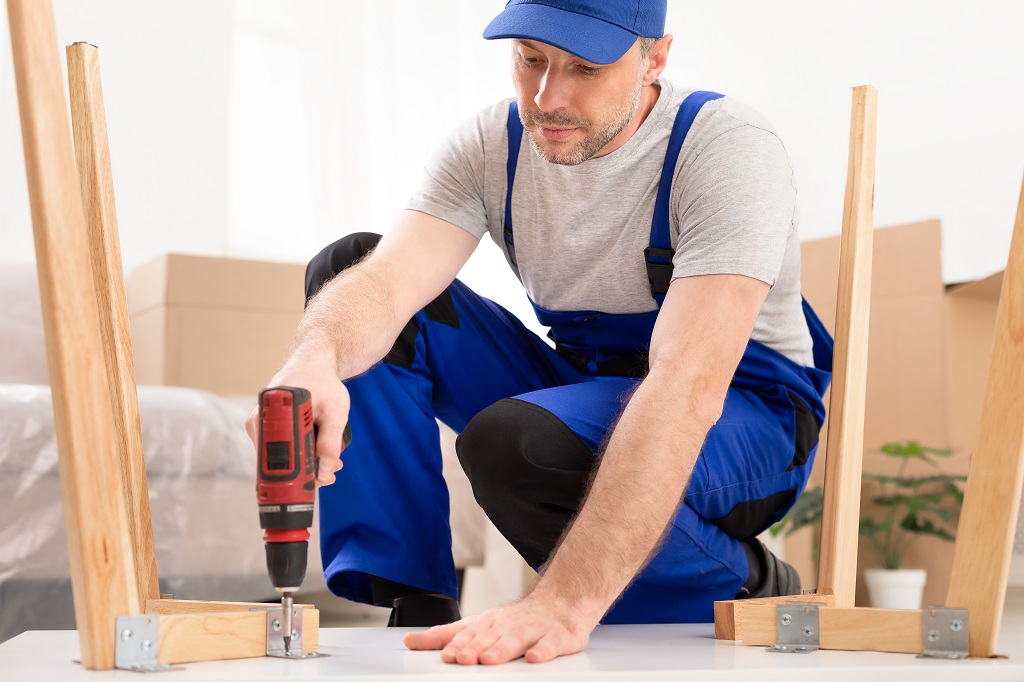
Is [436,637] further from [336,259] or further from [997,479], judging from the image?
[336,259]

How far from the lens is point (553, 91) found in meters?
1.33

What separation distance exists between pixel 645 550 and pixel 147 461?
1.23 metres

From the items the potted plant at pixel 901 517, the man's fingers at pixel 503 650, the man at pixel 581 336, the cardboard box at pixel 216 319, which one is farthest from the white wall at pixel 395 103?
the man's fingers at pixel 503 650

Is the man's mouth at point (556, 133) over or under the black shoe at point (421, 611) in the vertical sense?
over

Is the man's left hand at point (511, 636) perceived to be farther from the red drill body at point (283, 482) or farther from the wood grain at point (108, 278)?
the wood grain at point (108, 278)

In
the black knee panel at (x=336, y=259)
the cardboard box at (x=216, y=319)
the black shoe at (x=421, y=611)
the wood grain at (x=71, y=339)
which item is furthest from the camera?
the cardboard box at (x=216, y=319)

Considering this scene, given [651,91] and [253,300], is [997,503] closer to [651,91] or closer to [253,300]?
[651,91]

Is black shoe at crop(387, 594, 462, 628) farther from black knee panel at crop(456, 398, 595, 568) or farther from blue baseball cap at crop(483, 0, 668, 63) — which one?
blue baseball cap at crop(483, 0, 668, 63)

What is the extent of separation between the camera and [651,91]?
4.87 feet

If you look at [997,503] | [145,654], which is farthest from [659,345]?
[145,654]

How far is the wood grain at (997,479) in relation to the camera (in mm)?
837

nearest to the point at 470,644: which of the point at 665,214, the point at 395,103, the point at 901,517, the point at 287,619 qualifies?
the point at 287,619

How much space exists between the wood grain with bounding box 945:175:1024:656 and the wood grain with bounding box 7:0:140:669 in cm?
69

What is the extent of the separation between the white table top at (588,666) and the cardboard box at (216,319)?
167 centimetres
